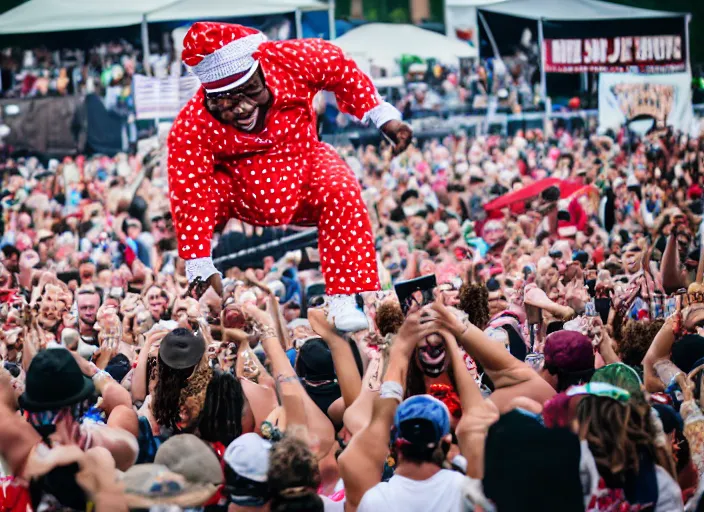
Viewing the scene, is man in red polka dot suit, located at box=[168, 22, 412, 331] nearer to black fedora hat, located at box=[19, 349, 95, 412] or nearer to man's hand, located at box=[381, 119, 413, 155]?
man's hand, located at box=[381, 119, 413, 155]

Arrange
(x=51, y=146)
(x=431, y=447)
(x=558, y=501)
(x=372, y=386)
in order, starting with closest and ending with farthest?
(x=558, y=501) < (x=431, y=447) < (x=372, y=386) < (x=51, y=146)

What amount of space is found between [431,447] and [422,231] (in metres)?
8.03

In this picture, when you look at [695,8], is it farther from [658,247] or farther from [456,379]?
[456,379]

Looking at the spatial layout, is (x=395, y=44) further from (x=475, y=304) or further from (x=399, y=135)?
(x=399, y=135)

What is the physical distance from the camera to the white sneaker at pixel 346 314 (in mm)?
3957

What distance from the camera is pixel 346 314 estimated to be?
4016mm

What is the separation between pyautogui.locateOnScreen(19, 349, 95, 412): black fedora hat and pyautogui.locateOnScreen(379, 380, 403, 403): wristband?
2.85 ft

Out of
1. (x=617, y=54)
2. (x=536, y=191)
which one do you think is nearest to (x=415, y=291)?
(x=536, y=191)

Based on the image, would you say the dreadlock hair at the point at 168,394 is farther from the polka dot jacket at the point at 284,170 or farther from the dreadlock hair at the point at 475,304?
the dreadlock hair at the point at 475,304

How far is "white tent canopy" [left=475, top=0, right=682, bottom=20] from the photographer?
1850cm

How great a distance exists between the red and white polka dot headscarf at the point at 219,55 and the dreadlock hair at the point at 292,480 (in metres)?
1.53

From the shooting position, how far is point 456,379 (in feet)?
11.2

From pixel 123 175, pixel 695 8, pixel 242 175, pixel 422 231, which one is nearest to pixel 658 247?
pixel 422 231

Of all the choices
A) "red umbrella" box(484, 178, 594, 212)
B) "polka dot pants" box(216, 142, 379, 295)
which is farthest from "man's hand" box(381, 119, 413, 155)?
"red umbrella" box(484, 178, 594, 212)
